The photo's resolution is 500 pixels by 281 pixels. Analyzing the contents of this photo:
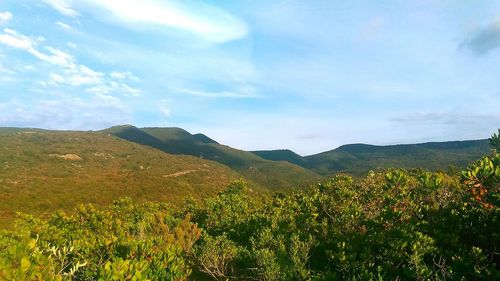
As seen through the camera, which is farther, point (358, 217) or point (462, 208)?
point (358, 217)

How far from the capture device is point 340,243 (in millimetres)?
16672

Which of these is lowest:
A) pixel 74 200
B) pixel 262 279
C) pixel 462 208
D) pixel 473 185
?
pixel 74 200

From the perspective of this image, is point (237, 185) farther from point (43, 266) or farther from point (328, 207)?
point (43, 266)

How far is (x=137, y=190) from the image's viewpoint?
123m

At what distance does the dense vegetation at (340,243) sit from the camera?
11.3 m

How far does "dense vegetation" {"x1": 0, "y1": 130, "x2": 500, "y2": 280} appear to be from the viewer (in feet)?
37.0

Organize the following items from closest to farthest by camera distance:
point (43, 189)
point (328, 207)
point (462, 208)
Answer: point (462, 208) → point (328, 207) → point (43, 189)

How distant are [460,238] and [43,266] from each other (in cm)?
1610

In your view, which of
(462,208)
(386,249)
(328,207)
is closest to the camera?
(386,249)

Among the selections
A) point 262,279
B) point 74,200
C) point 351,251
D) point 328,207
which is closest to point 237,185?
point 328,207

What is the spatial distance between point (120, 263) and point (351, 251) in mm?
10885

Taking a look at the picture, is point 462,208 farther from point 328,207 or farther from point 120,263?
point 120,263

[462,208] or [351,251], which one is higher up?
[462,208]

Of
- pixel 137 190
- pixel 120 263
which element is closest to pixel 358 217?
pixel 120 263
